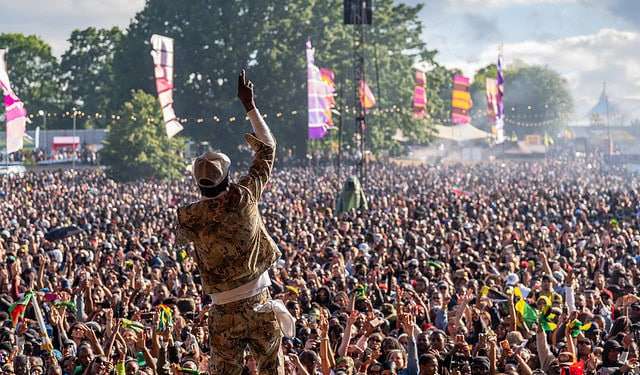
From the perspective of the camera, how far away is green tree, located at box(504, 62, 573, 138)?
133 m

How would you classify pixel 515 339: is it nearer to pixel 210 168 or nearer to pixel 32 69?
pixel 210 168

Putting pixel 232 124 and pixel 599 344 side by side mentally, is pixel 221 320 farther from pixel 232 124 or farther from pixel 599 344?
pixel 232 124

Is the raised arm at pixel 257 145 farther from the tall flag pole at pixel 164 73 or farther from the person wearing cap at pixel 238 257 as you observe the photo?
the tall flag pole at pixel 164 73

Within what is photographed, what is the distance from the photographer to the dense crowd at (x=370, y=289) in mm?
8891

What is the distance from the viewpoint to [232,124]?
225 feet

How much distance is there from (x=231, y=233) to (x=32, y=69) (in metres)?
89.6

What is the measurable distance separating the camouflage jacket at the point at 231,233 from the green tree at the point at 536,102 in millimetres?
127452

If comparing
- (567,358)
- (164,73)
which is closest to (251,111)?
(567,358)

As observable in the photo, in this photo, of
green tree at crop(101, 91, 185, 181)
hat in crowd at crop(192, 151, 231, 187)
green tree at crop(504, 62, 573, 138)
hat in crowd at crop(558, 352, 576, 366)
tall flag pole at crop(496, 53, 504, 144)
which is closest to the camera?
hat in crowd at crop(192, 151, 231, 187)

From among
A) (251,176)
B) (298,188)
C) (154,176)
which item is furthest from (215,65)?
(251,176)

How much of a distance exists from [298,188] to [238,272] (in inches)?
1408

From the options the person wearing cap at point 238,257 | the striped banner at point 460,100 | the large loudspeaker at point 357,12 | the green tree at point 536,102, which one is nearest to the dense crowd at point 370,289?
the person wearing cap at point 238,257

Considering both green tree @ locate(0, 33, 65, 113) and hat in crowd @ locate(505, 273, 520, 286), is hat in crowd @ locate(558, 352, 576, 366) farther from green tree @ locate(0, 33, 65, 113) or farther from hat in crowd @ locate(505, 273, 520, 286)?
green tree @ locate(0, 33, 65, 113)

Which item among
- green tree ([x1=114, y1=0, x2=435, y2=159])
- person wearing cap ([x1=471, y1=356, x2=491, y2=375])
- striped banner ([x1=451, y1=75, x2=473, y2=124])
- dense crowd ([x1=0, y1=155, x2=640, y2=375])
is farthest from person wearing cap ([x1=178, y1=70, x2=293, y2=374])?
green tree ([x1=114, y1=0, x2=435, y2=159])
